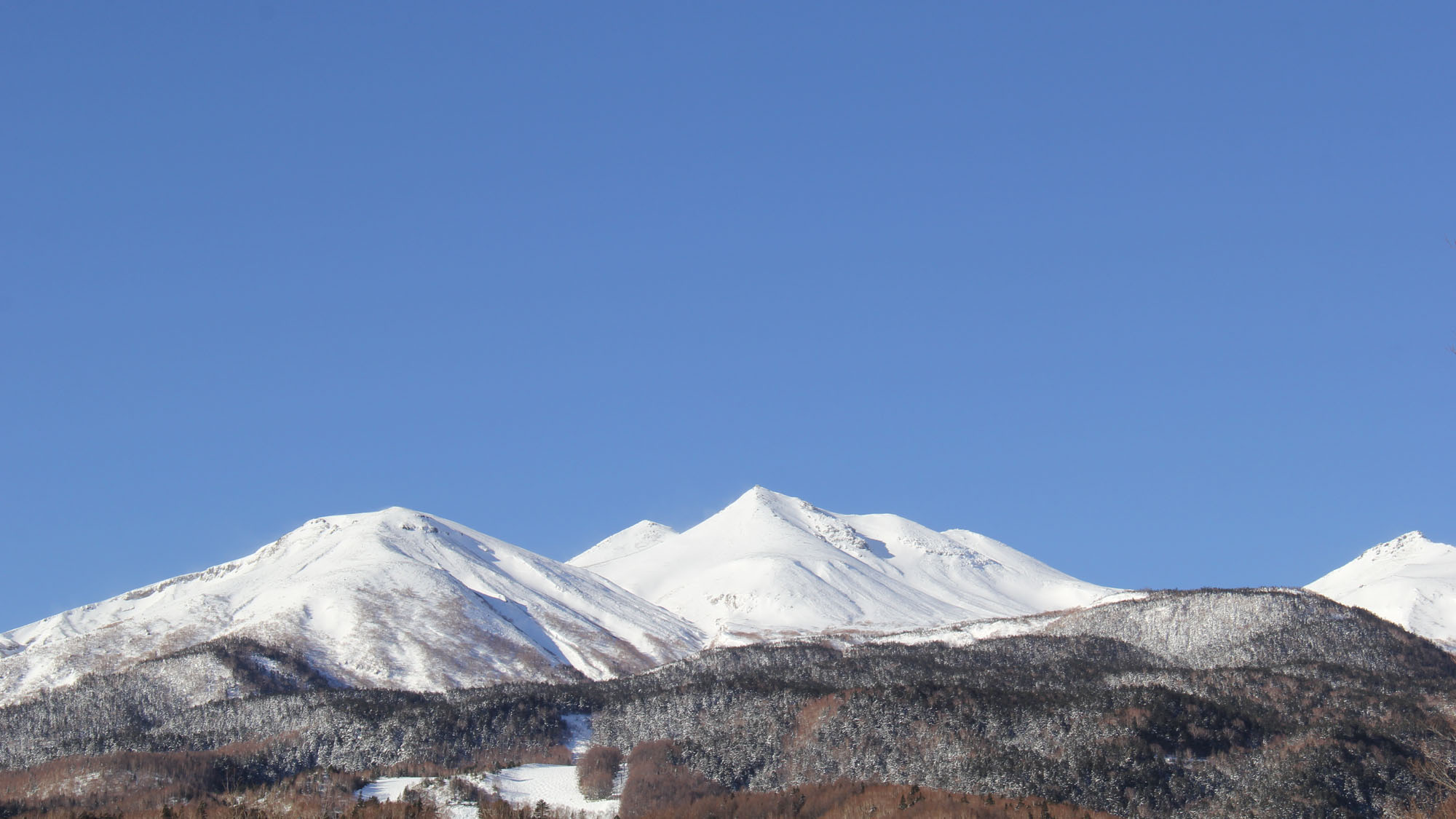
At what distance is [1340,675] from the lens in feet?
634

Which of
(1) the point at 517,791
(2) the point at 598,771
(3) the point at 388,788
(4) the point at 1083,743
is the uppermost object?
(2) the point at 598,771

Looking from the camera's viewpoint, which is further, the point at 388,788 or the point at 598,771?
the point at 598,771

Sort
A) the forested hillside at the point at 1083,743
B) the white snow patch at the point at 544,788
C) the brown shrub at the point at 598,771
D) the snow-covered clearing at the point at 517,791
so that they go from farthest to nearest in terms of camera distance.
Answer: the brown shrub at the point at 598,771, the white snow patch at the point at 544,788, the snow-covered clearing at the point at 517,791, the forested hillside at the point at 1083,743

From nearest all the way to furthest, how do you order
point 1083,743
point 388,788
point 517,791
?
1. point 1083,743
2. point 388,788
3. point 517,791

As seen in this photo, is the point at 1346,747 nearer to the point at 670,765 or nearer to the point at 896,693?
the point at 896,693

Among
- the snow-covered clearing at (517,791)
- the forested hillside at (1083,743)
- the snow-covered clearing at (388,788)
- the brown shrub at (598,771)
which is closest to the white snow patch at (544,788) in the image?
the snow-covered clearing at (517,791)

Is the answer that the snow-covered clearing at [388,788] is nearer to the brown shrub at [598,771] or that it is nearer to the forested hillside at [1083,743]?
the forested hillside at [1083,743]

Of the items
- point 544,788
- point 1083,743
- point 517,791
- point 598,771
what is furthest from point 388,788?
point 1083,743

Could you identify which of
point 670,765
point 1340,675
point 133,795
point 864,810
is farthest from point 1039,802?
point 133,795

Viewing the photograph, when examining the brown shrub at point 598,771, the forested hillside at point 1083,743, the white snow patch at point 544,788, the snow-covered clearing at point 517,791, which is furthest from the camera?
the brown shrub at point 598,771

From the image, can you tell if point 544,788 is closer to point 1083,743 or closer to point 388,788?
point 388,788

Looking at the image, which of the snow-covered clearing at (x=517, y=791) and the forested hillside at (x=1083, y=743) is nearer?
the forested hillside at (x=1083, y=743)

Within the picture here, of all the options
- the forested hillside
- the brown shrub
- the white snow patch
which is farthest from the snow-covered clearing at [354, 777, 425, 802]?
the brown shrub

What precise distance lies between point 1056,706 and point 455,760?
82.8 m
